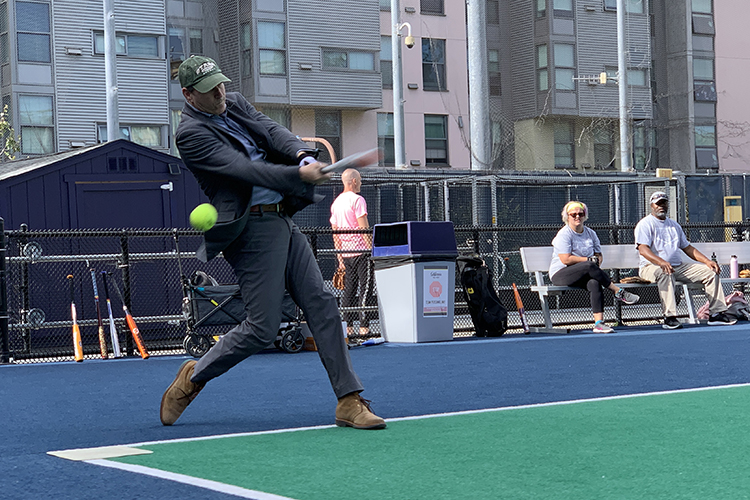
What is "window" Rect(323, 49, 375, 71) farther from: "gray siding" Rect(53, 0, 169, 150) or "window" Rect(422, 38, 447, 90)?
"gray siding" Rect(53, 0, 169, 150)

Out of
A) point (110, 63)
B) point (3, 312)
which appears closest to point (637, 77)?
point (110, 63)

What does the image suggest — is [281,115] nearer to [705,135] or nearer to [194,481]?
[705,135]

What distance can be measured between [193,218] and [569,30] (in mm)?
39025

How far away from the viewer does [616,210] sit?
2209 centimetres

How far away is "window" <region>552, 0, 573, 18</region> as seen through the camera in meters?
43.2

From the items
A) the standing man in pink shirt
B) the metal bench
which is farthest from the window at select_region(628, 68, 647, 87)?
the standing man in pink shirt

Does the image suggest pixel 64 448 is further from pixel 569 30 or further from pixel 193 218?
pixel 569 30

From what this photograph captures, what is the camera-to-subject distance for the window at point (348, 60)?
3894 cm

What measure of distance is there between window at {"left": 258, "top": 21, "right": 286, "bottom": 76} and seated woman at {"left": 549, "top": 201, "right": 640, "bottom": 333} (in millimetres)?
24256

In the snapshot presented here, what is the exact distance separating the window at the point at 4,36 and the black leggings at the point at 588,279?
24.4 m

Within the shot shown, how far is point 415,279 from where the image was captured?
43.1 ft

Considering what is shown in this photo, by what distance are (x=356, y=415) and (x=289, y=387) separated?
103 inches

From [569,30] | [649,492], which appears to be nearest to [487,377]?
[649,492]

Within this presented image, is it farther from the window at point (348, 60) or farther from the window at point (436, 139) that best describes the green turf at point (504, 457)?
the window at point (436, 139)
